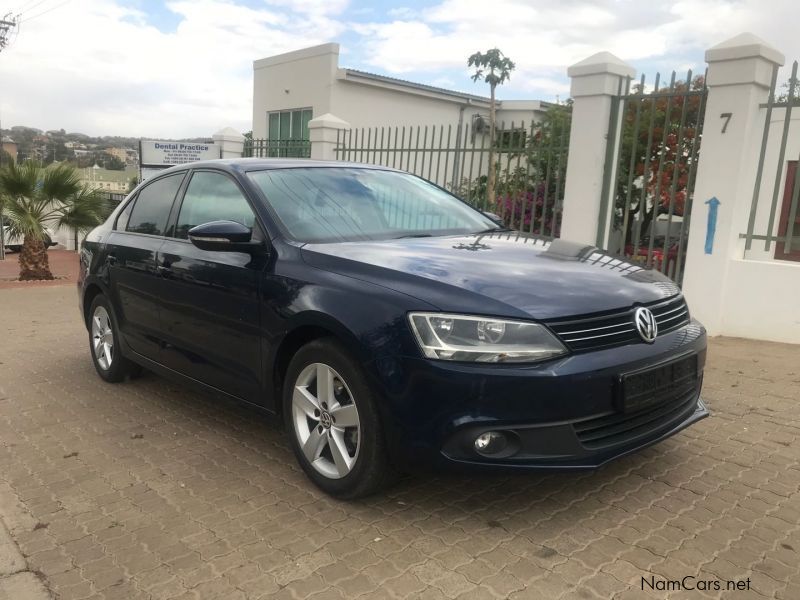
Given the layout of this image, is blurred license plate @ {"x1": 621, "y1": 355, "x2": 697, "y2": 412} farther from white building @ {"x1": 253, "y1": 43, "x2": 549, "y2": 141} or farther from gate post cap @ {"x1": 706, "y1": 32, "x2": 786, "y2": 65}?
white building @ {"x1": 253, "y1": 43, "x2": 549, "y2": 141}

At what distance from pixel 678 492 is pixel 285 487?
1965 millimetres

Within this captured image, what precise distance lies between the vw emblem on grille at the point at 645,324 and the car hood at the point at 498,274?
0.19 ft

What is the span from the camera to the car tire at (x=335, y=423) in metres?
2.93

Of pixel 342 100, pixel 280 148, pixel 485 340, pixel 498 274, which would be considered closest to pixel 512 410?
pixel 485 340

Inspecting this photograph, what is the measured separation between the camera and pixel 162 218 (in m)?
4.62

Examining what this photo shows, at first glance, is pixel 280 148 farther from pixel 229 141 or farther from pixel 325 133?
pixel 325 133

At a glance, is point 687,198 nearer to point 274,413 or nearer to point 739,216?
point 739,216

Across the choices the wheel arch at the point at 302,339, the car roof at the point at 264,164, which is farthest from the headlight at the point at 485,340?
the car roof at the point at 264,164

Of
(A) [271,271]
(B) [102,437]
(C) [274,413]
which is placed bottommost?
(B) [102,437]

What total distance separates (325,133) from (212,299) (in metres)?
8.27

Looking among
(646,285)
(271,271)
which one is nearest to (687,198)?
(646,285)

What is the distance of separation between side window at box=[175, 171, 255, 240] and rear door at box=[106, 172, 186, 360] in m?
0.23

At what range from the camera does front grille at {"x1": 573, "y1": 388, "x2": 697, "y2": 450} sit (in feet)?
9.20

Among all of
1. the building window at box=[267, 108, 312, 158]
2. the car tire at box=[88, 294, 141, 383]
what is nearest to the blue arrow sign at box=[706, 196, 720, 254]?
the car tire at box=[88, 294, 141, 383]
